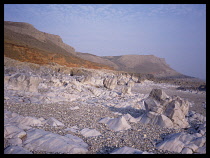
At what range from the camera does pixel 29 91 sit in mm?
10984

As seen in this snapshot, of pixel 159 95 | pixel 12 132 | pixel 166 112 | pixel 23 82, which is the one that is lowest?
pixel 12 132

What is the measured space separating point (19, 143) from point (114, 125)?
3398mm

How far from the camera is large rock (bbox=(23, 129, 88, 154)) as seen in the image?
4395mm

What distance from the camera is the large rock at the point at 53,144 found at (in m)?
4.39

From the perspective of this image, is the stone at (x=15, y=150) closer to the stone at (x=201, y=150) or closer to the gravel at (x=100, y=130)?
the gravel at (x=100, y=130)

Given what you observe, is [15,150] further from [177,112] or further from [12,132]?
[177,112]

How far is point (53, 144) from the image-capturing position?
180 inches

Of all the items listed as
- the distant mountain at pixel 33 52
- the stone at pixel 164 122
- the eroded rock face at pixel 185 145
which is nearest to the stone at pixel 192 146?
the eroded rock face at pixel 185 145

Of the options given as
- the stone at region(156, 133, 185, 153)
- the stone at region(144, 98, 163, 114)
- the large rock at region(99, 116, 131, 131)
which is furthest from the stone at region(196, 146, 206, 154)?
the stone at region(144, 98, 163, 114)

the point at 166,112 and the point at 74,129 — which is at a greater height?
the point at 166,112

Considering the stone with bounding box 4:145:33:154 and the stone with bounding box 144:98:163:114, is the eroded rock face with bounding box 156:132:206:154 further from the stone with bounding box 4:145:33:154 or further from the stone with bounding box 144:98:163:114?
the stone with bounding box 4:145:33:154

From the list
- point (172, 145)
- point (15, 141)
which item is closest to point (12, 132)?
point (15, 141)

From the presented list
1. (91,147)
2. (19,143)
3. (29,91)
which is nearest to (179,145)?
(91,147)
